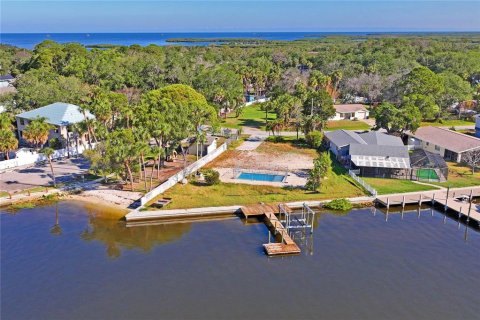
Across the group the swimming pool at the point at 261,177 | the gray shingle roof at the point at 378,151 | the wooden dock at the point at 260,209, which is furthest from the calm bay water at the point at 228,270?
the gray shingle roof at the point at 378,151

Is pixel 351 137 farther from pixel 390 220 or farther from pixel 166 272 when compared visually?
pixel 166 272

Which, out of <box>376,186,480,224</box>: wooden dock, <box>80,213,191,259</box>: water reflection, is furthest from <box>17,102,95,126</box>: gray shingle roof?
<box>376,186,480,224</box>: wooden dock

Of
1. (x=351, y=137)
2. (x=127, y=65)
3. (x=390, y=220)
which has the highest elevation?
(x=127, y=65)

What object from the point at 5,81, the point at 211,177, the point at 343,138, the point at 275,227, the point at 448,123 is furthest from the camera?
the point at 5,81

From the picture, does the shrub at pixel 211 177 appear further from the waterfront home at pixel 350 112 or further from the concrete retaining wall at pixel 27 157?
the waterfront home at pixel 350 112

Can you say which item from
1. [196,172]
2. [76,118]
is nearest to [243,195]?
[196,172]

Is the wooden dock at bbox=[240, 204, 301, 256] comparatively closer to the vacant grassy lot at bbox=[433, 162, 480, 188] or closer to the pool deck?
the pool deck

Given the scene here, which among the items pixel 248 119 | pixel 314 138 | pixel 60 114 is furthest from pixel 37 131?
pixel 248 119

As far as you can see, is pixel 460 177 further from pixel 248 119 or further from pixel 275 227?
pixel 248 119
